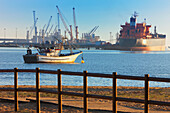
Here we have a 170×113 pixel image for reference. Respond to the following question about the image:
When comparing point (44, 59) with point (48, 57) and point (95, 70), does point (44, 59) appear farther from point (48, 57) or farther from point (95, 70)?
point (95, 70)

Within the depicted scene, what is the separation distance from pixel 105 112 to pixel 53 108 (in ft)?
6.51

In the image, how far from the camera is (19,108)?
38.2 feet

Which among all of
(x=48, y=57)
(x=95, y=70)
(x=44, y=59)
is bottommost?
(x=95, y=70)

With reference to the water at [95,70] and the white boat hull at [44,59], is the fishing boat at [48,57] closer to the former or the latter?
the white boat hull at [44,59]

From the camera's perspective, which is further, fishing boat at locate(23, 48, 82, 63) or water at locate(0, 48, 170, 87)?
fishing boat at locate(23, 48, 82, 63)

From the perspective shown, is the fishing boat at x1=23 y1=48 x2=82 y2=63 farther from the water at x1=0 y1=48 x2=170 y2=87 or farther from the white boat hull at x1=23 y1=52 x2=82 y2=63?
the water at x1=0 y1=48 x2=170 y2=87

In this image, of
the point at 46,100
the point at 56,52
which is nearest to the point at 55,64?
the point at 56,52

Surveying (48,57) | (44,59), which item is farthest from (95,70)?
(44,59)

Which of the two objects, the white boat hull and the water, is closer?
the water

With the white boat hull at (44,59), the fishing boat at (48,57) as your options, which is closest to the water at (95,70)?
A: the white boat hull at (44,59)

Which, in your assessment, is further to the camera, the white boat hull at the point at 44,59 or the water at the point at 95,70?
the white boat hull at the point at 44,59

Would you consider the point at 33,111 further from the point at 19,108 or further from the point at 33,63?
the point at 33,63

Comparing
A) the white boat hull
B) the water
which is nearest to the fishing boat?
the white boat hull

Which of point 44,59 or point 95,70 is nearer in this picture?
point 95,70
